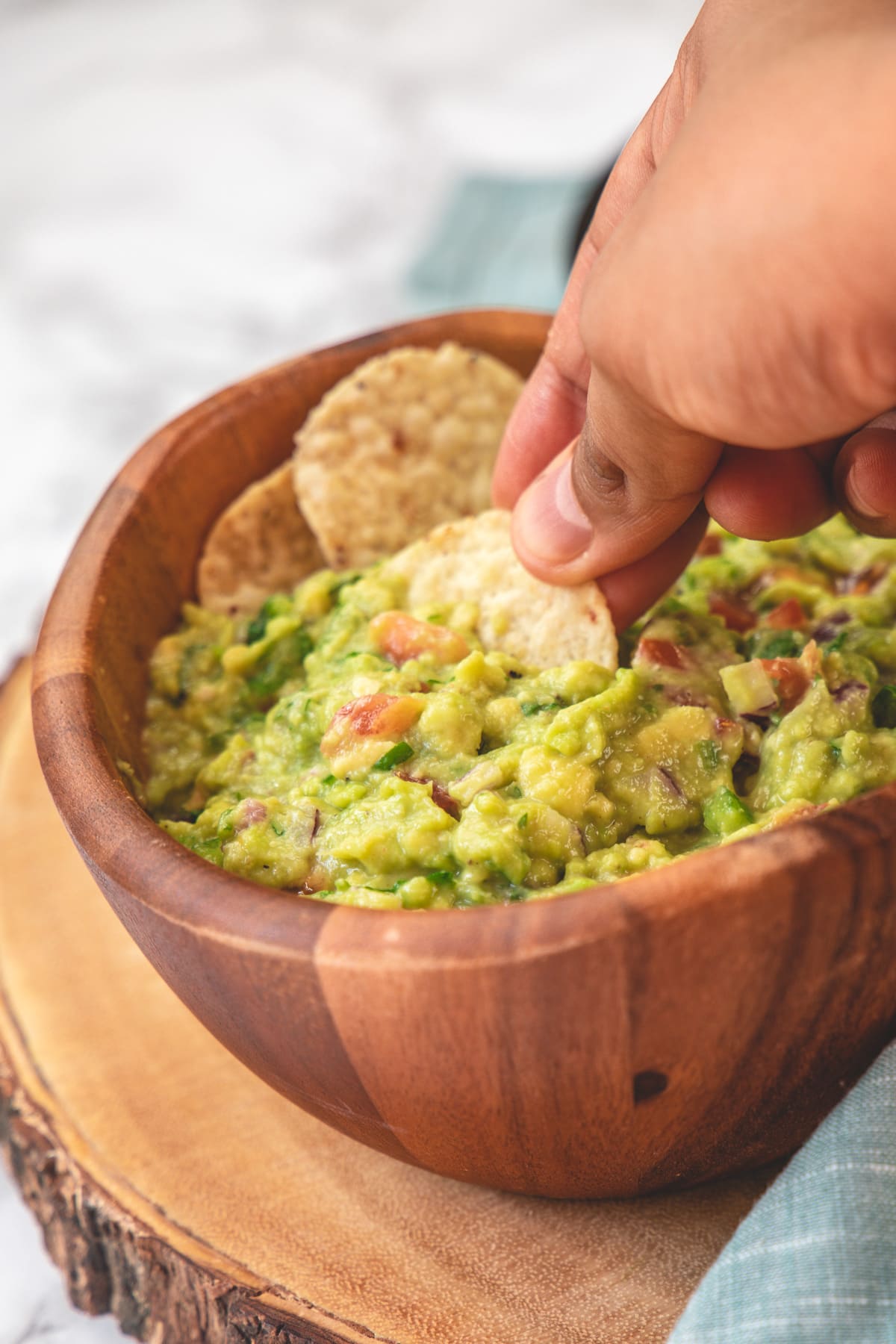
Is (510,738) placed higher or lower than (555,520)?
lower

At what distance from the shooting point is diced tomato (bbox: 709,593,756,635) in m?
2.35

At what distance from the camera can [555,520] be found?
2176 millimetres

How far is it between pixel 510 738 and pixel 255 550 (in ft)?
2.89

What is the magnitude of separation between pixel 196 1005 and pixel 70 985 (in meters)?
0.76

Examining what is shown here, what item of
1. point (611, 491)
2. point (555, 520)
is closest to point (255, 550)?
point (555, 520)

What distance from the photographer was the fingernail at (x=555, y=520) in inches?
83.7

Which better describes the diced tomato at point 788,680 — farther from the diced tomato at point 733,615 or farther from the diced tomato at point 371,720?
the diced tomato at point 371,720

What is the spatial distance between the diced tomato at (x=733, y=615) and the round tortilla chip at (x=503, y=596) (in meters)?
0.25

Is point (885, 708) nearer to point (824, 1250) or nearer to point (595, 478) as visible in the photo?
point (595, 478)

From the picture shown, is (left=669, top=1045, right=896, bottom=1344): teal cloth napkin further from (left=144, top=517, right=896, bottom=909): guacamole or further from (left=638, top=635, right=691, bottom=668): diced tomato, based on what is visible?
(left=638, top=635, right=691, bottom=668): diced tomato

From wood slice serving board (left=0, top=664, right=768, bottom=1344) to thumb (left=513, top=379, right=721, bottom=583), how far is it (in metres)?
0.94

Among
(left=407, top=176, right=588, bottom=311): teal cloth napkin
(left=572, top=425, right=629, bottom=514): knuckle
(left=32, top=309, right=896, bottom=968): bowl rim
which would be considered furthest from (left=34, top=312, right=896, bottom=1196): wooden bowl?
(left=407, top=176, right=588, bottom=311): teal cloth napkin

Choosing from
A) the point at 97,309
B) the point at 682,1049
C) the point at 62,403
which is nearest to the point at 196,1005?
the point at 682,1049

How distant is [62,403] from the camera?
16.6ft
